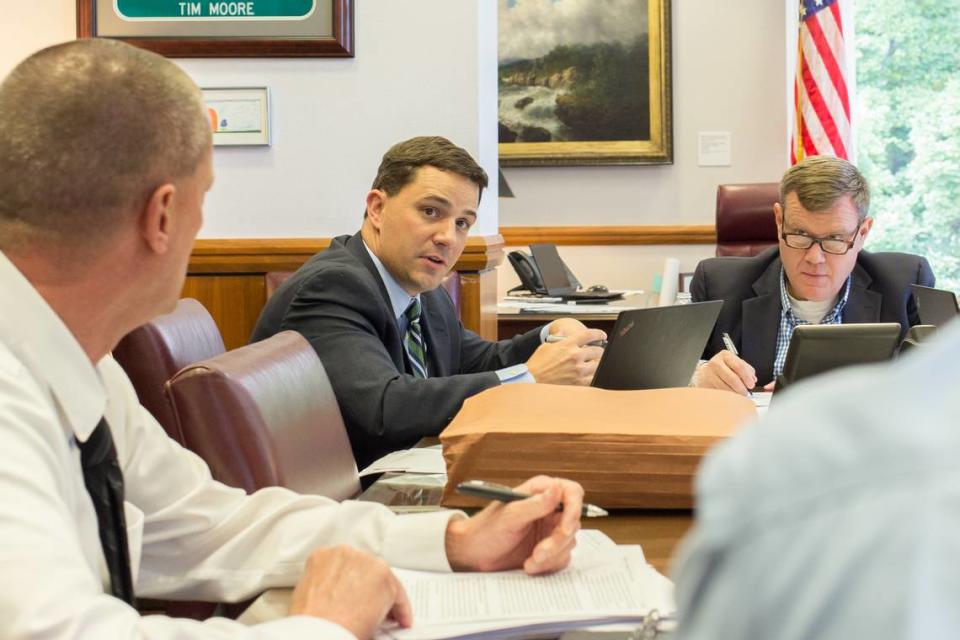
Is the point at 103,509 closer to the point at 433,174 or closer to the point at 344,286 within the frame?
the point at 344,286

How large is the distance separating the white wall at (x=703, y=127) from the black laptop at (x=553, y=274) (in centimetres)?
100

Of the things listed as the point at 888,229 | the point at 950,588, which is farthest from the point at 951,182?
the point at 950,588

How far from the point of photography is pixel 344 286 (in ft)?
7.71

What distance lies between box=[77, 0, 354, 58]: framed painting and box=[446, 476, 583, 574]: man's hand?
235 cm

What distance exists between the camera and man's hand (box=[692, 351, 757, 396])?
7.84 ft

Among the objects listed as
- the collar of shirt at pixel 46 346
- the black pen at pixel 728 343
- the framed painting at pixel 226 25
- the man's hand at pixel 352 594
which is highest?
the framed painting at pixel 226 25

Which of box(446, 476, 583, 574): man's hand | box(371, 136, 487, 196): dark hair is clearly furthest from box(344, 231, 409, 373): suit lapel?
box(446, 476, 583, 574): man's hand

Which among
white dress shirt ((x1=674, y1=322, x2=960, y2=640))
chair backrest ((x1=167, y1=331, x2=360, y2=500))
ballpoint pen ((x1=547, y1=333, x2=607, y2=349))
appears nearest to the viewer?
white dress shirt ((x1=674, y1=322, x2=960, y2=640))

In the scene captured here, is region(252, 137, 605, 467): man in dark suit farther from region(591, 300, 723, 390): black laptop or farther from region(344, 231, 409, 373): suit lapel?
region(591, 300, 723, 390): black laptop

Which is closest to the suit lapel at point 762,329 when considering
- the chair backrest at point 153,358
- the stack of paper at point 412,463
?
the stack of paper at point 412,463

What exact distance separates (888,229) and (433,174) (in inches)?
178

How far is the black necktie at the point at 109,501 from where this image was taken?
1075 mm

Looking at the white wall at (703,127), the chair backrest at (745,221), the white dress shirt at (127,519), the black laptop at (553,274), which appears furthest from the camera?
the white wall at (703,127)

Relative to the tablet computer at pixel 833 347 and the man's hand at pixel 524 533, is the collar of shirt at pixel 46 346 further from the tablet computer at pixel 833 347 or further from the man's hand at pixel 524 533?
the tablet computer at pixel 833 347
